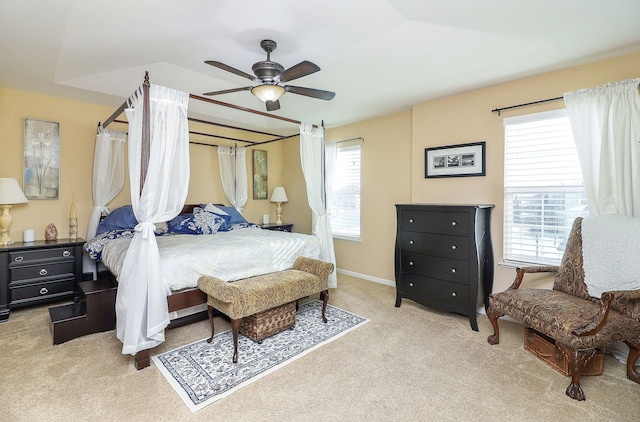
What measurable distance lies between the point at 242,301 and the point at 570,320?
2.48 meters

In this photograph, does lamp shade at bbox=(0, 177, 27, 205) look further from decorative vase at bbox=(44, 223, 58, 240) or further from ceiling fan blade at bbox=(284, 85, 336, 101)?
ceiling fan blade at bbox=(284, 85, 336, 101)

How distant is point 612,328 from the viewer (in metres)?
2.06

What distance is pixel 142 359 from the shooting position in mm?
2330

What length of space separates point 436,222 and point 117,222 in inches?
161

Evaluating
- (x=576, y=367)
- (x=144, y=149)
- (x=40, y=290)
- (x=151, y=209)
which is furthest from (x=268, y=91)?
(x=40, y=290)

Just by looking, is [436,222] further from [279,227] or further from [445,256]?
[279,227]

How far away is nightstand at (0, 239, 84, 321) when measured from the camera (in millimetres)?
3197

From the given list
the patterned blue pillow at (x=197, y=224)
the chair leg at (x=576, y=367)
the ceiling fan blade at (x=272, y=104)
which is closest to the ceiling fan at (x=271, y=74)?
the ceiling fan blade at (x=272, y=104)

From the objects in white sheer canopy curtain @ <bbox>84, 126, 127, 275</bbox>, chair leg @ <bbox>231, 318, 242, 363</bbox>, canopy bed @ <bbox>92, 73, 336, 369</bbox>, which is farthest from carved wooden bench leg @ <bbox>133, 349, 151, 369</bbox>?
white sheer canopy curtain @ <bbox>84, 126, 127, 275</bbox>

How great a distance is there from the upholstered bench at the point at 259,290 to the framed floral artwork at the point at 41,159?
9.28 ft

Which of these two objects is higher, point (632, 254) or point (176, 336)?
point (632, 254)

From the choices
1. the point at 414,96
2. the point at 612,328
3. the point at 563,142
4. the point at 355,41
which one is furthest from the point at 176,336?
the point at 563,142

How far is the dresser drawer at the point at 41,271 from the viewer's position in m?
3.26

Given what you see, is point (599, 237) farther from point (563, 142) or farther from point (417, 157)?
point (417, 157)
